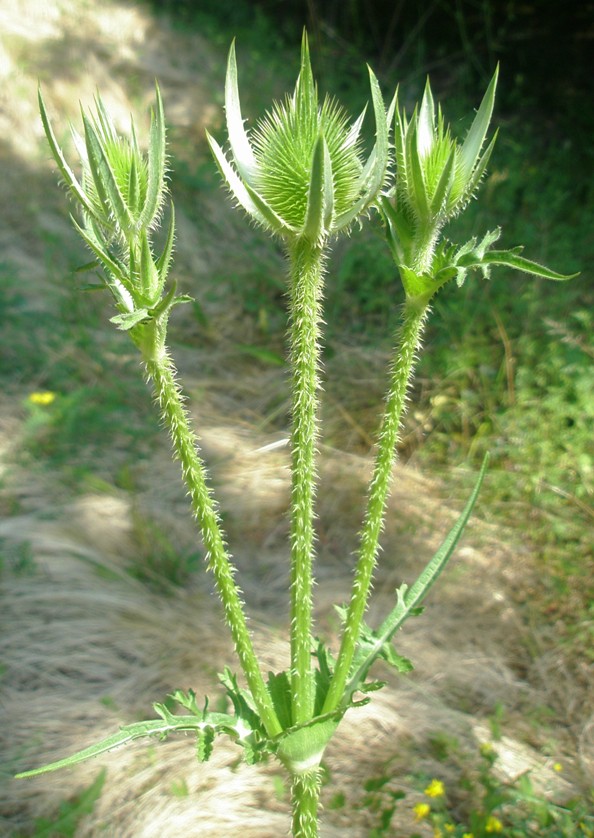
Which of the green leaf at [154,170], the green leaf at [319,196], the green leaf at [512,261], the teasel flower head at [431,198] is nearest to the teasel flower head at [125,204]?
the green leaf at [154,170]

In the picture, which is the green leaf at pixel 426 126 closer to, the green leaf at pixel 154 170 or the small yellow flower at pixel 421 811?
the green leaf at pixel 154 170

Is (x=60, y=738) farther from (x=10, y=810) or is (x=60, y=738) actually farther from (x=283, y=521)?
(x=283, y=521)

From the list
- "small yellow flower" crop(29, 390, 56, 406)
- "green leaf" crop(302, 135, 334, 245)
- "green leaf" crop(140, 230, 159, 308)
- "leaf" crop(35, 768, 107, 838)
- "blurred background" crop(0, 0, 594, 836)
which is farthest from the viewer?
"small yellow flower" crop(29, 390, 56, 406)

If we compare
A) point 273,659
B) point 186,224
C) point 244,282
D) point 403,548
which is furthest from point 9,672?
point 186,224

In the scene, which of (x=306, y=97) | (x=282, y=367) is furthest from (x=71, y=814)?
(x=282, y=367)

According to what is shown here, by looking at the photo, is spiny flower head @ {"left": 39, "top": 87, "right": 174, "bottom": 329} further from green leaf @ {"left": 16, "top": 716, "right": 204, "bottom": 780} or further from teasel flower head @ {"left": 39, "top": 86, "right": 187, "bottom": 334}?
green leaf @ {"left": 16, "top": 716, "right": 204, "bottom": 780}

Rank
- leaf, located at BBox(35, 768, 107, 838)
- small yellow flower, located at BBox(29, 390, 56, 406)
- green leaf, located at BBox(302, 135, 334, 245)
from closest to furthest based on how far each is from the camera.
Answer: green leaf, located at BBox(302, 135, 334, 245), leaf, located at BBox(35, 768, 107, 838), small yellow flower, located at BBox(29, 390, 56, 406)

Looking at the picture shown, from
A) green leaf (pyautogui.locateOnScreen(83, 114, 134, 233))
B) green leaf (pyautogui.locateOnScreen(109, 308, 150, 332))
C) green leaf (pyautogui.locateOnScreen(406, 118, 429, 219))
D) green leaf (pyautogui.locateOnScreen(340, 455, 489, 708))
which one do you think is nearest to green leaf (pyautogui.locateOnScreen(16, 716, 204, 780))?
green leaf (pyautogui.locateOnScreen(340, 455, 489, 708))
